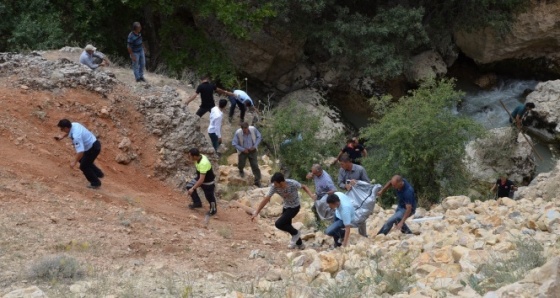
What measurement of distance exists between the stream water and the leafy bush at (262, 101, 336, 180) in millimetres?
6884

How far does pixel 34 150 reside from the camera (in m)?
10.2

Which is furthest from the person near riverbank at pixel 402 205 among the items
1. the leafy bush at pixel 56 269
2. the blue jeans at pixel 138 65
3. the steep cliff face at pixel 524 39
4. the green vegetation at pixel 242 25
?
the steep cliff face at pixel 524 39

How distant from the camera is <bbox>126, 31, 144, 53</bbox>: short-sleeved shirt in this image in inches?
504

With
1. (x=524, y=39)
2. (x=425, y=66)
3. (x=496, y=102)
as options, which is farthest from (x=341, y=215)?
(x=524, y=39)

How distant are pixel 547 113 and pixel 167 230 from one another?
13932mm

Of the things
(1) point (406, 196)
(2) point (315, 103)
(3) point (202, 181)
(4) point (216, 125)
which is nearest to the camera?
(1) point (406, 196)

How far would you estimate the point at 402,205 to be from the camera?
927cm

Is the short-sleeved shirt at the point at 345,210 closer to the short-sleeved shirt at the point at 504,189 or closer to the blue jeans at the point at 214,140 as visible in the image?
the blue jeans at the point at 214,140

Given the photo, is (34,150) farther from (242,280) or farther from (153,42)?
(153,42)

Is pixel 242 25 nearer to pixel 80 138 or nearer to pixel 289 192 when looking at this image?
pixel 80 138

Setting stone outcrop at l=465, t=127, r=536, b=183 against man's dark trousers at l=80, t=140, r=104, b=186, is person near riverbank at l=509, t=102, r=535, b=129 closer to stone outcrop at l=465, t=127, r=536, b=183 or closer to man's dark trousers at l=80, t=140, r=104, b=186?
stone outcrop at l=465, t=127, r=536, b=183

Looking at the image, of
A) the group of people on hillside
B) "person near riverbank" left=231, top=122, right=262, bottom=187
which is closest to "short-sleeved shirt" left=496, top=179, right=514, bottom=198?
the group of people on hillside

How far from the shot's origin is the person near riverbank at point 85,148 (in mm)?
9305

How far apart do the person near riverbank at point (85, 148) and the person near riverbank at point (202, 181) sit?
1326 millimetres
